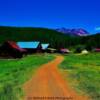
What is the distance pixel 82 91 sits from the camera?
59.2ft

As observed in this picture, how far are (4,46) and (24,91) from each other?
235ft

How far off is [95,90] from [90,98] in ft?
8.52

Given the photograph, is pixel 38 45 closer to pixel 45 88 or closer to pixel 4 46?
pixel 4 46

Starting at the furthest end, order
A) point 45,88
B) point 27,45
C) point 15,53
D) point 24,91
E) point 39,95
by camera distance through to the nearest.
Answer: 1. point 27,45
2. point 15,53
3. point 45,88
4. point 24,91
5. point 39,95

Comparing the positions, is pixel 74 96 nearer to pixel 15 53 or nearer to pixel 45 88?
pixel 45 88

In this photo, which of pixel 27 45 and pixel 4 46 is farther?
pixel 27 45

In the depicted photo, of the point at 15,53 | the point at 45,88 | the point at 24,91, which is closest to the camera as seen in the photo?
the point at 24,91

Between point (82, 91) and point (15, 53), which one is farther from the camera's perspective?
point (15, 53)

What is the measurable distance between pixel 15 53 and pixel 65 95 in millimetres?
70392

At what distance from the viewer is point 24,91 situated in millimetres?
17922

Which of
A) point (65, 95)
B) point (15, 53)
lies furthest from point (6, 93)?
point (15, 53)

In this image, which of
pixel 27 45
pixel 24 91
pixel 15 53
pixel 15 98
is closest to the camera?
pixel 15 98

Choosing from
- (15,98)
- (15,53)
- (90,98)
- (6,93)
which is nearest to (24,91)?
(6,93)

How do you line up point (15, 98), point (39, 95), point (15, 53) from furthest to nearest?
point (15, 53), point (39, 95), point (15, 98)
